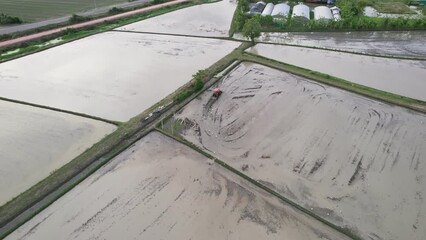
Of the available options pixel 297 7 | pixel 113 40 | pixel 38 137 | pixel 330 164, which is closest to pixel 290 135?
pixel 330 164

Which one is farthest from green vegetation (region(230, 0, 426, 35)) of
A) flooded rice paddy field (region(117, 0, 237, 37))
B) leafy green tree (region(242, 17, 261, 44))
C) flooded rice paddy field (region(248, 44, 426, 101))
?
flooded rice paddy field (region(248, 44, 426, 101))

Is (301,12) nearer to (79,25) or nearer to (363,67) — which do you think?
(363,67)

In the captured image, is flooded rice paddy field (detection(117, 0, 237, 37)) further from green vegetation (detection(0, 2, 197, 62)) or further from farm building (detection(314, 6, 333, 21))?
farm building (detection(314, 6, 333, 21))

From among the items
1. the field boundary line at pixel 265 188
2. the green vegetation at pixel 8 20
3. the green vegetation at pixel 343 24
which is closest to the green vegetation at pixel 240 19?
the green vegetation at pixel 343 24

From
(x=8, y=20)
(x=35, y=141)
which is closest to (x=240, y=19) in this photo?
(x=35, y=141)

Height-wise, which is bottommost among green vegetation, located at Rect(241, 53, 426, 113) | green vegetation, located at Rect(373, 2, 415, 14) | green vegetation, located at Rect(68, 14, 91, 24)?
green vegetation, located at Rect(68, 14, 91, 24)

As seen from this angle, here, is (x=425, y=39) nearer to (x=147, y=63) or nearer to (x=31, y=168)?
(x=147, y=63)

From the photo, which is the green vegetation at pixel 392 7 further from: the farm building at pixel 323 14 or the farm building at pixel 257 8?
the farm building at pixel 257 8
